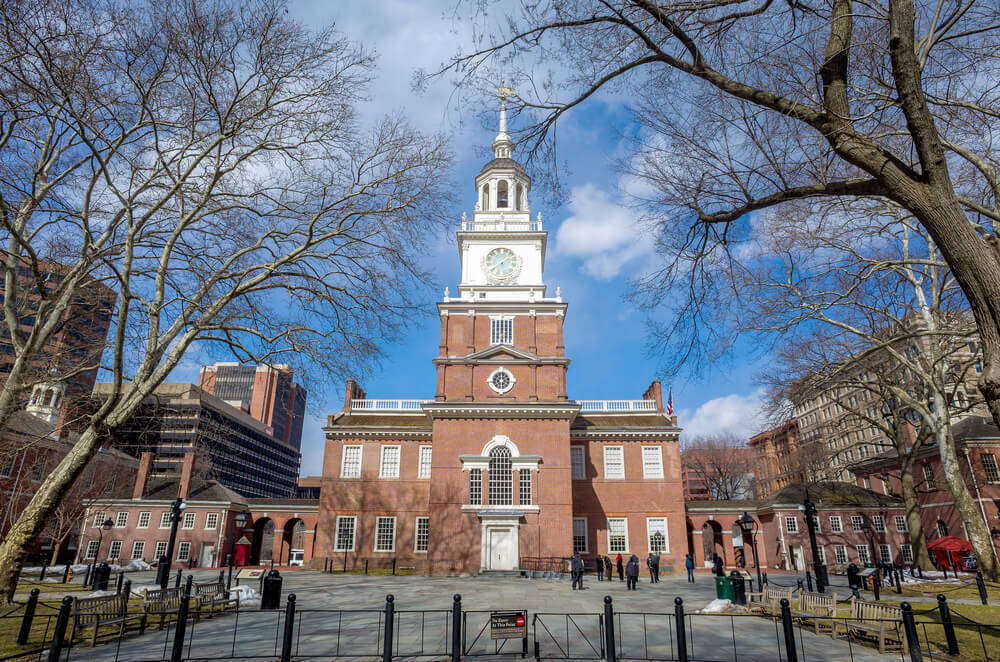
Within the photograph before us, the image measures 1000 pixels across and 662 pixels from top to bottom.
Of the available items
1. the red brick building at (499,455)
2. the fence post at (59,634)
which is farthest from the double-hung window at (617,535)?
the fence post at (59,634)

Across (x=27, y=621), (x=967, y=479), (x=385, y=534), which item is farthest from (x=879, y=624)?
(x=967, y=479)

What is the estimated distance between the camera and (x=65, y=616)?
830 cm

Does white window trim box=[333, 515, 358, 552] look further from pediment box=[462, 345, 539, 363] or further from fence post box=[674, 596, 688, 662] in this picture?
fence post box=[674, 596, 688, 662]

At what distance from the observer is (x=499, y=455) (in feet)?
102

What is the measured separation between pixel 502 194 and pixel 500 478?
68.4 feet

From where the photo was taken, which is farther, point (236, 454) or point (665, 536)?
point (236, 454)

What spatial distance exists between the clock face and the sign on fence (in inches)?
1165

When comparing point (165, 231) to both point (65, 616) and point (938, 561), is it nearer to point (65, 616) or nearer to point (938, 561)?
point (65, 616)

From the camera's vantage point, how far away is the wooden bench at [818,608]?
12.3 meters

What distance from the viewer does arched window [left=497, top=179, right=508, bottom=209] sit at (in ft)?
133

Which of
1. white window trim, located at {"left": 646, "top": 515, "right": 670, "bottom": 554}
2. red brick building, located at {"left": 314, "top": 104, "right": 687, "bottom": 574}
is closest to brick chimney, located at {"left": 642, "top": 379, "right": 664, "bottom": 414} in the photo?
red brick building, located at {"left": 314, "top": 104, "right": 687, "bottom": 574}

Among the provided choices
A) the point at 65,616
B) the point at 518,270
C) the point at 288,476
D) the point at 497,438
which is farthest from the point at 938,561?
the point at 288,476

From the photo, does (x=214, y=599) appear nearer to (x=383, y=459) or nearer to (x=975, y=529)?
(x=383, y=459)

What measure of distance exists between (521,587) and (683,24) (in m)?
20.1
